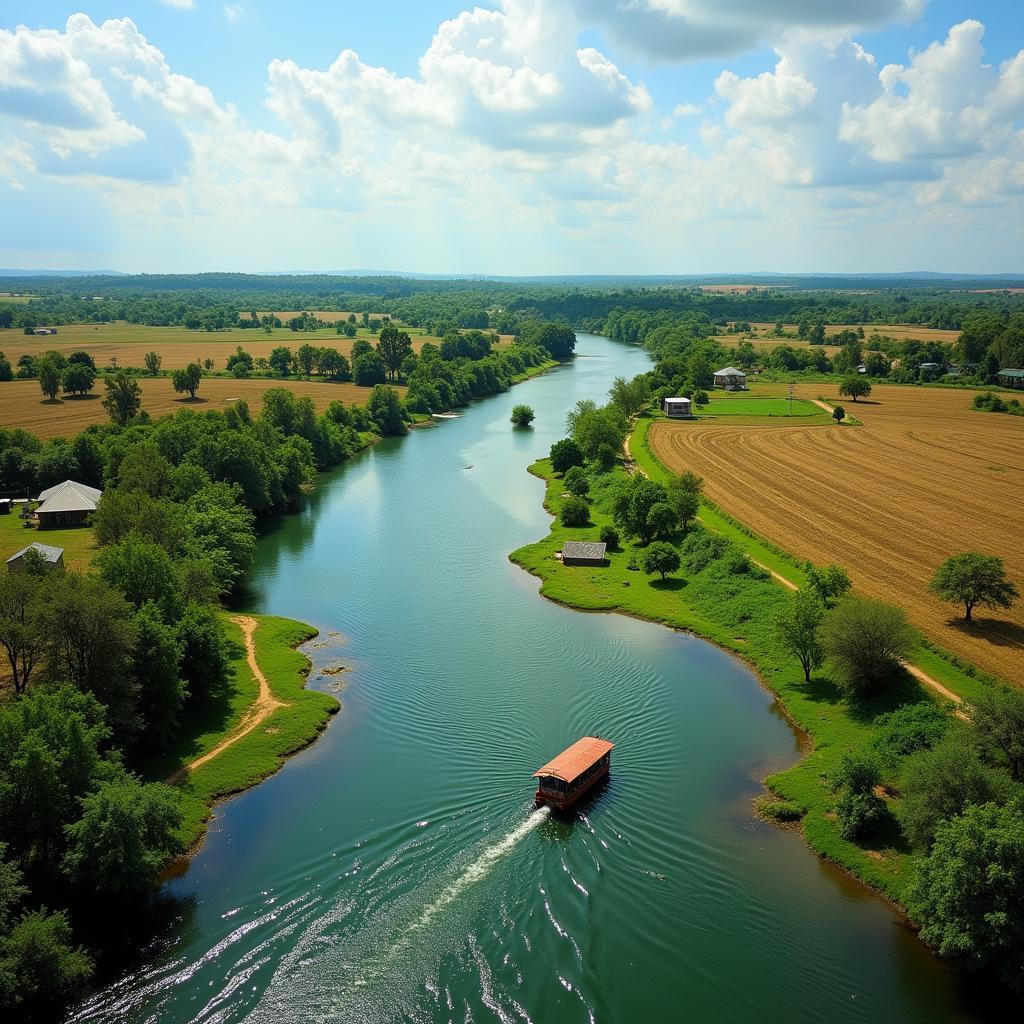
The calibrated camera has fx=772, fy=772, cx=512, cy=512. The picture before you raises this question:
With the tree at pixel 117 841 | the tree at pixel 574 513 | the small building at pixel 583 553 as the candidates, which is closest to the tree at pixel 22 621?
the tree at pixel 117 841

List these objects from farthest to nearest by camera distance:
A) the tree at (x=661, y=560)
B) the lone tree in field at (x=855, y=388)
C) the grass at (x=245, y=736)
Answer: the lone tree in field at (x=855, y=388) → the tree at (x=661, y=560) → the grass at (x=245, y=736)

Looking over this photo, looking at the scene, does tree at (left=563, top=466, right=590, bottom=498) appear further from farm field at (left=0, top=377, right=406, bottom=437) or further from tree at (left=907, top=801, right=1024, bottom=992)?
tree at (left=907, top=801, right=1024, bottom=992)

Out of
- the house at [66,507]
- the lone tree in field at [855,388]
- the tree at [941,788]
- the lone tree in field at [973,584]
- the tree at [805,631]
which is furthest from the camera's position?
the lone tree in field at [855,388]

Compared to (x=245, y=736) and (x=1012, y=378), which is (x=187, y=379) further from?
(x=1012, y=378)

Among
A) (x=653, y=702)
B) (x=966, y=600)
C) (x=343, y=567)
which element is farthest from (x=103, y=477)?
(x=966, y=600)

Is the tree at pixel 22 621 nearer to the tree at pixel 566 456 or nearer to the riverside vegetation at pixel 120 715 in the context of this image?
the riverside vegetation at pixel 120 715

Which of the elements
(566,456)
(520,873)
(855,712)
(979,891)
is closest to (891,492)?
(566,456)
